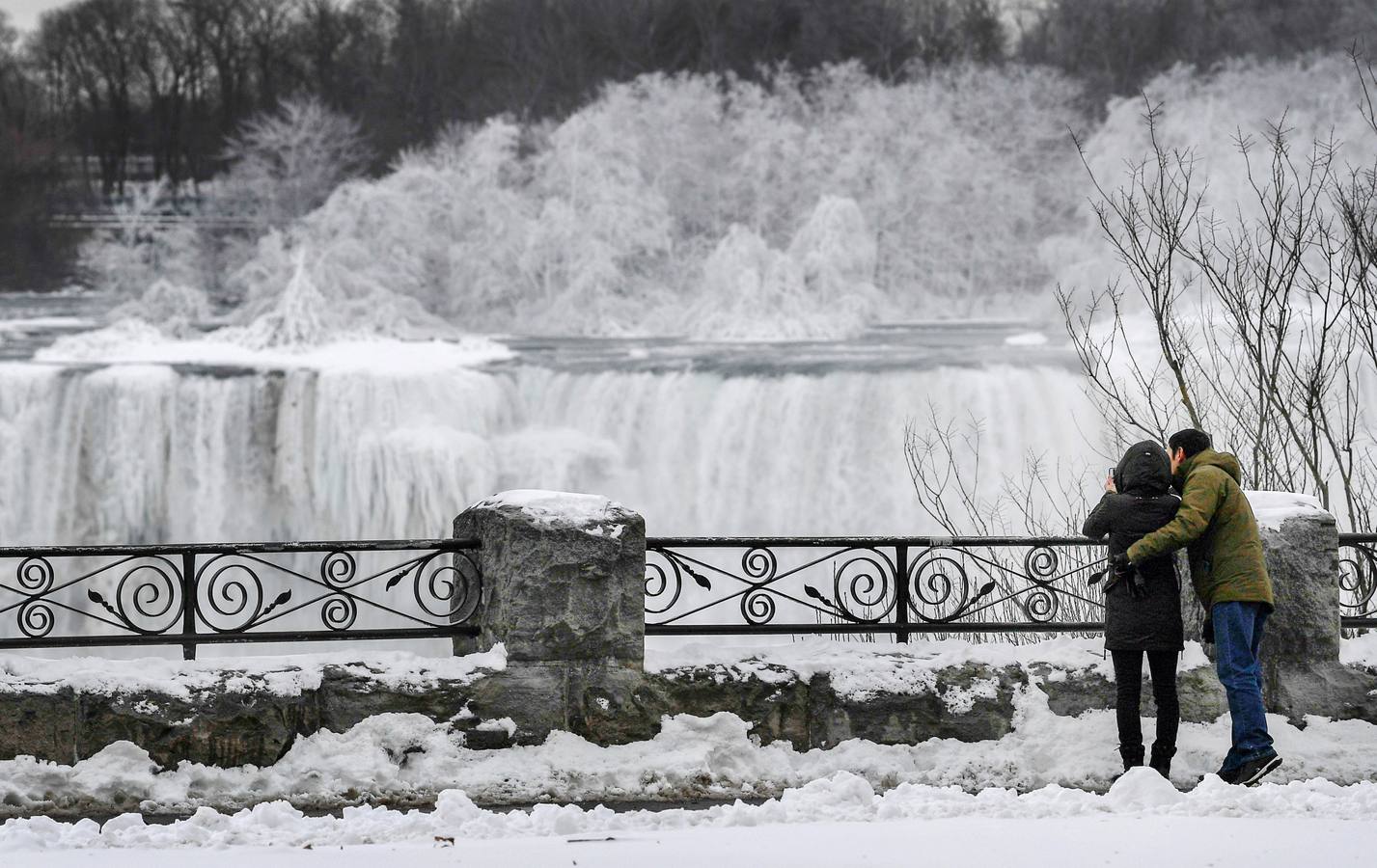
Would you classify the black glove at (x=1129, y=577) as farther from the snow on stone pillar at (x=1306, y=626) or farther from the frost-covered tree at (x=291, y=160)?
the frost-covered tree at (x=291, y=160)

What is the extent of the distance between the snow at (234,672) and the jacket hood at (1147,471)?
273 cm

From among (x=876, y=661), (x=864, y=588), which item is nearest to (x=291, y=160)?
(x=864, y=588)

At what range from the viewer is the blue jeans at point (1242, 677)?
601cm

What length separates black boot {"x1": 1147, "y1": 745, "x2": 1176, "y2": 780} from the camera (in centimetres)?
615

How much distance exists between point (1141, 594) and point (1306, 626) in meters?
1.21

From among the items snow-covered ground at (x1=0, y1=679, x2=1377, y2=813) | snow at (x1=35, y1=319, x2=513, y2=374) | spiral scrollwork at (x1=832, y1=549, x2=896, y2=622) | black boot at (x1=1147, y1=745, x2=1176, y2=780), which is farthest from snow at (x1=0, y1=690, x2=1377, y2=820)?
snow at (x1=35, y1=319, x2=513, y2=374)

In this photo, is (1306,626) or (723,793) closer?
(723,793)

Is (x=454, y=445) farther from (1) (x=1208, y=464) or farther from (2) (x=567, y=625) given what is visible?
(1) (x=1208, y=464)

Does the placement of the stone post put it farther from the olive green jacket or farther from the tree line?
the tree line

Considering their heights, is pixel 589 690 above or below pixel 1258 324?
below

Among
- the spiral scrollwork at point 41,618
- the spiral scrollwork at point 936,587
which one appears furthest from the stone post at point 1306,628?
the spiral scrollwork at point 41,618

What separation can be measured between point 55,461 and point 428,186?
14.2 m

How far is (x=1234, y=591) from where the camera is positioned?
5996mm

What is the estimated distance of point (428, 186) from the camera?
36.3 metres
